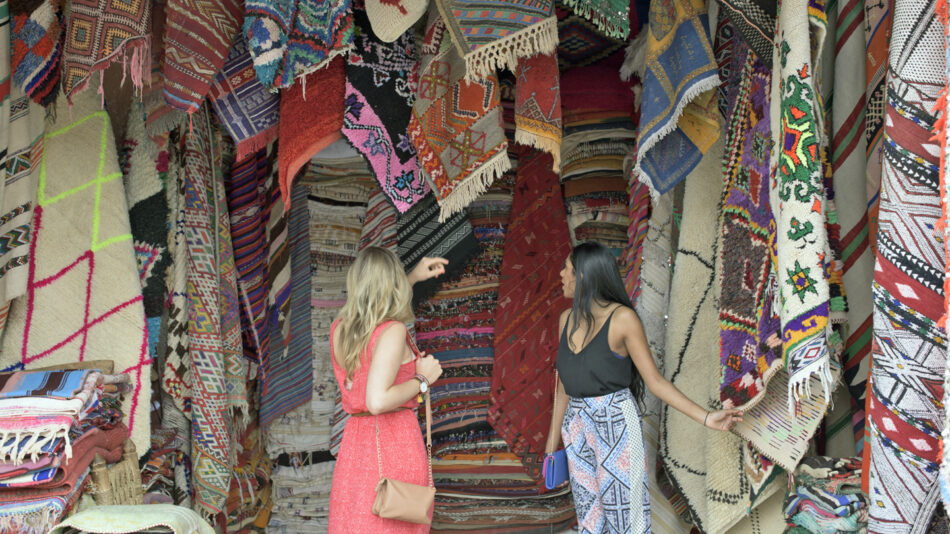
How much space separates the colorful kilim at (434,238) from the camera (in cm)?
336

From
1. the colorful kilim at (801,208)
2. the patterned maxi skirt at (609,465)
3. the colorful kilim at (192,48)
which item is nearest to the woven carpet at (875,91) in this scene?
the colorful kilim at (801,208)

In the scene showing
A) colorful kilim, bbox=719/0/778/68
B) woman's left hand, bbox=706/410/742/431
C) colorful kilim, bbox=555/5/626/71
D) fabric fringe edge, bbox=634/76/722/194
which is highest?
colorful kilim, bbox=555/5/626/71

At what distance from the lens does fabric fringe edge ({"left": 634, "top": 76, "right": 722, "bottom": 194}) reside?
2.64 m

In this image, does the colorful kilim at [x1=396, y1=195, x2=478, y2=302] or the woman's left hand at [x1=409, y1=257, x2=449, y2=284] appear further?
the colorful kilim at [x1=396, y1=195, x2=478, y2=302]

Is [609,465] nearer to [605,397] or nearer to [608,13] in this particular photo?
[605,397]

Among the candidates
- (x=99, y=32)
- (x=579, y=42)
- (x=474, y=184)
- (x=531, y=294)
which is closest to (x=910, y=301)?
(x=474, y=184)

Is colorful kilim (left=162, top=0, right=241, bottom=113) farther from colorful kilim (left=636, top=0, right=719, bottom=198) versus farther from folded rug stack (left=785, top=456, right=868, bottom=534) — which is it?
folded rug stack (left=785, top=456, right=868, bottom=534)

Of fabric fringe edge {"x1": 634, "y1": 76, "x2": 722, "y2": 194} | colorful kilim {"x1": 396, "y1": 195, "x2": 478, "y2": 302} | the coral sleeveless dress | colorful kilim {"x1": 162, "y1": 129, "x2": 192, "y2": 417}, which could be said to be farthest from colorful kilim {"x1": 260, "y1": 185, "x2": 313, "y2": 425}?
fabric fringe edge {"x1": 634, "y1": 76, "x2": 722, "y2": 194}

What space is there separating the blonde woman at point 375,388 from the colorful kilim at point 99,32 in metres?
1.01

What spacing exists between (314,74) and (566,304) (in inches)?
59.9

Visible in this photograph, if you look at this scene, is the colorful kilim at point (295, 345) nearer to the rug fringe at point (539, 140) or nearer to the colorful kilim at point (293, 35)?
the colorful kilim at point (293, 35)

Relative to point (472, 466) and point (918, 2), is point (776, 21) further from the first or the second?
point (472, 466)

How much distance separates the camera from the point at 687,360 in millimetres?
3076

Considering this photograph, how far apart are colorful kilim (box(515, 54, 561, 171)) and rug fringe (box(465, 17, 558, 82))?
249 millimetres
